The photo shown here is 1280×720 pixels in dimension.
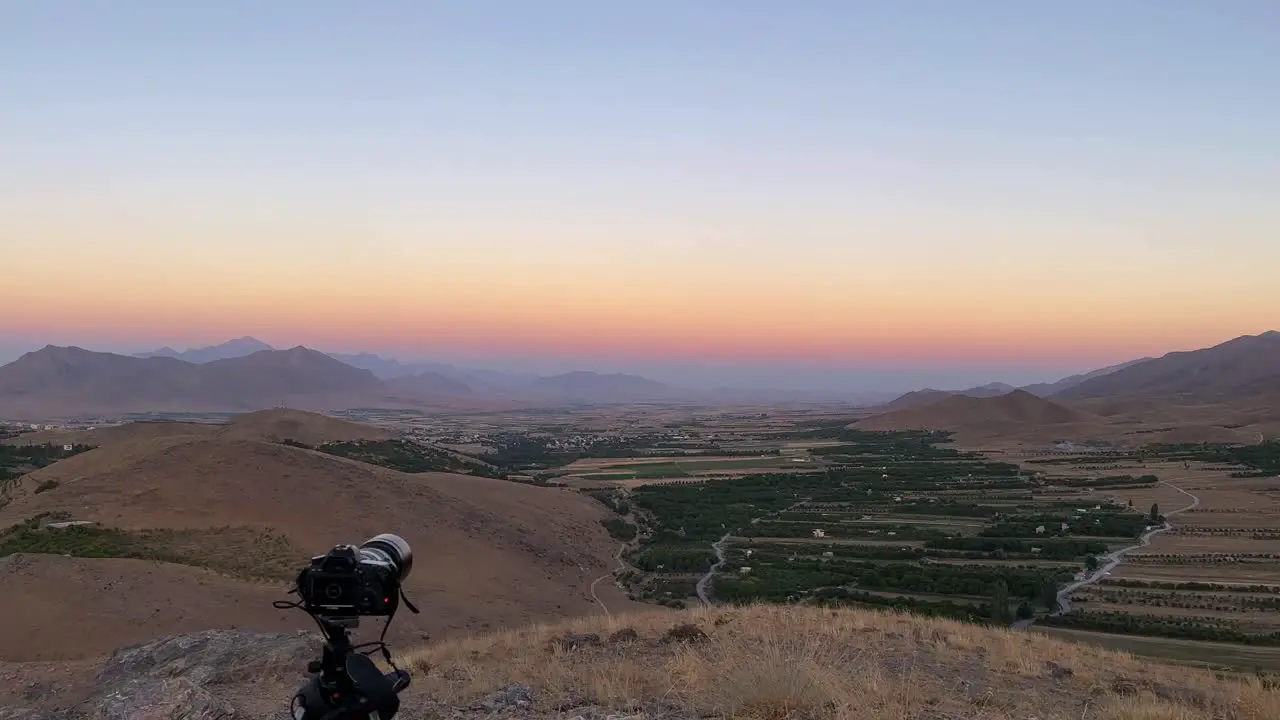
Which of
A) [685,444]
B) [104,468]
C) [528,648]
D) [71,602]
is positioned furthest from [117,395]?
[528,648]

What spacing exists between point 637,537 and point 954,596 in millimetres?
17757

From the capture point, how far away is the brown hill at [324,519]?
22.8 m

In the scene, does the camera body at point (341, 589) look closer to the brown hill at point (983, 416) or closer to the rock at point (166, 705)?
the rock at point (166, 705)

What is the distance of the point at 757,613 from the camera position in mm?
11117

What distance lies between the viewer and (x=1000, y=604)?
23438 millimetres

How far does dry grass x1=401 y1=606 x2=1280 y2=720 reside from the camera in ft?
18.8

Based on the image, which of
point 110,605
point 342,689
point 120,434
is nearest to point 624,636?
point 342,689

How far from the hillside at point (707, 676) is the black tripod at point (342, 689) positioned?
3.10 m

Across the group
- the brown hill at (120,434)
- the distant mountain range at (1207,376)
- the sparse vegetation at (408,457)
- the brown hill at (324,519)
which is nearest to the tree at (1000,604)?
the brown hill at (324,519)

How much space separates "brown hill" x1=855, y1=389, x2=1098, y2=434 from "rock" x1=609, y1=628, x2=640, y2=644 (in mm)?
104726

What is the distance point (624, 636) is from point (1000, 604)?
17.9m

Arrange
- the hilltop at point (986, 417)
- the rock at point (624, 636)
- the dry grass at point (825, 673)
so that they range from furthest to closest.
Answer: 1. the hilltop at point (986, 417)
2. the rock at point (624, 636)
3. the dry grass at point (825, 673)

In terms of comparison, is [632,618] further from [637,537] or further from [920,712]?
[637,537]

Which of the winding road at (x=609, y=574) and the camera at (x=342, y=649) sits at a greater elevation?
the camera at (x=342, y=649)
